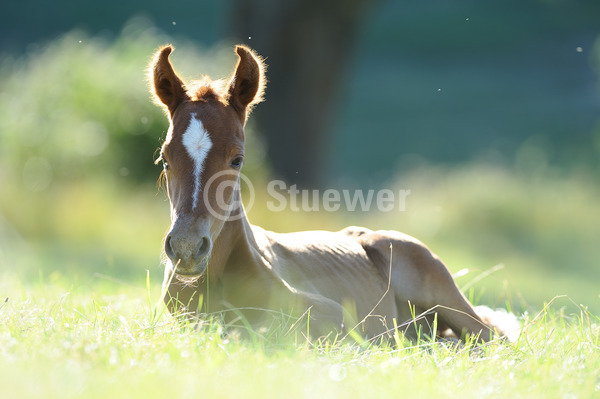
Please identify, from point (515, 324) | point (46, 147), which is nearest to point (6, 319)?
point (515, 324)

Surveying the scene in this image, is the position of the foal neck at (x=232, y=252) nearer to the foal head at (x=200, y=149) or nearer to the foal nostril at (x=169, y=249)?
the foal head at (x=200, y=149)

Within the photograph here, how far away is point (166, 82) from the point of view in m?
5.15

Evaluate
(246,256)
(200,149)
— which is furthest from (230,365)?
(200,149)

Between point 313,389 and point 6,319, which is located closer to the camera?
point 313,389

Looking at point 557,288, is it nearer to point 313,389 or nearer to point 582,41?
point 313,389

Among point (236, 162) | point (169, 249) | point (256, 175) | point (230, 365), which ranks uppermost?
point (236, 162)

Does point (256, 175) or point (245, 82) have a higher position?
point (245, 82)

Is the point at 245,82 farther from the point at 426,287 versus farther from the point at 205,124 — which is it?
the point at 426,287

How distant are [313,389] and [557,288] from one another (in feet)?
29.2

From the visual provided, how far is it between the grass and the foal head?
18.6 inches

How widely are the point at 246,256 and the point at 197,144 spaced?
776 mm

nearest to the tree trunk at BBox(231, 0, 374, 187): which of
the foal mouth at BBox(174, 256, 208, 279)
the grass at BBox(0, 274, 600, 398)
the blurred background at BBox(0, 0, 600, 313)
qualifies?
the blurred background at BBox(0, 0, 600, 313)

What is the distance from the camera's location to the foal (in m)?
4.48

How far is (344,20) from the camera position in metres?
14.4
